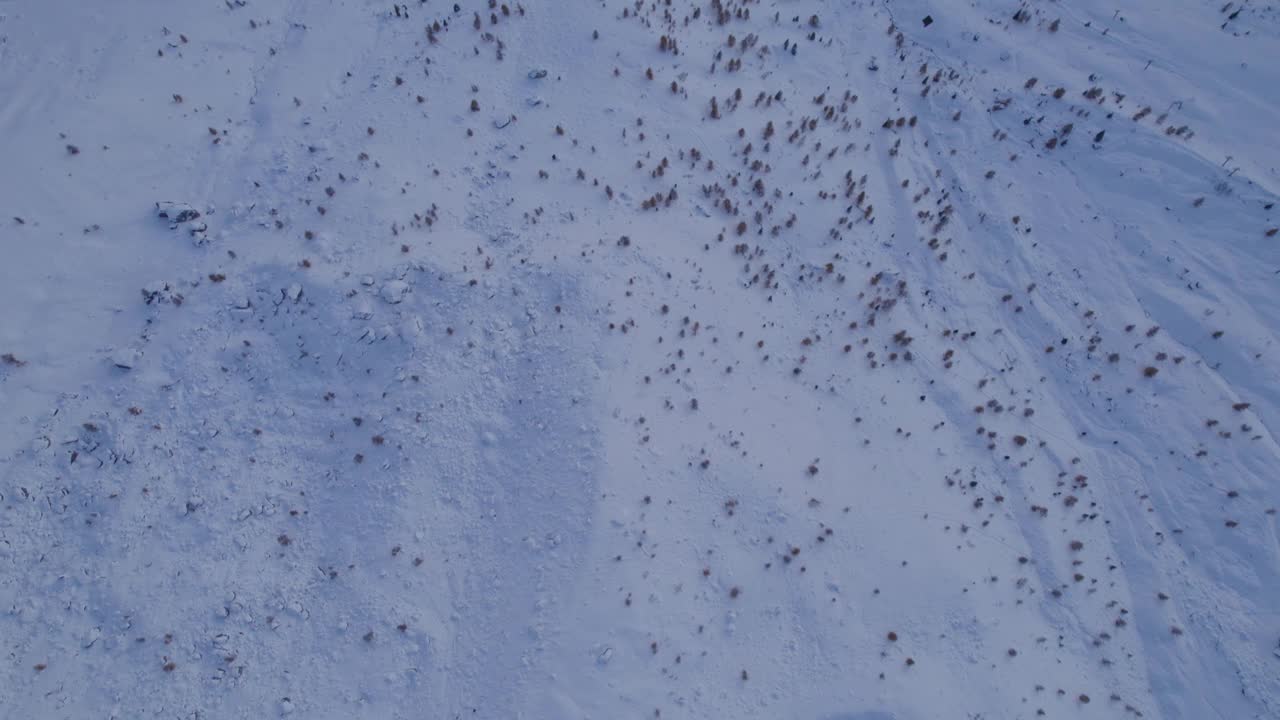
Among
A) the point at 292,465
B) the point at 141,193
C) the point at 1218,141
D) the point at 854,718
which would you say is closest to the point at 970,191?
the point at 1218,141

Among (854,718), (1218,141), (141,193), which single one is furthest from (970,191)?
(141,193)

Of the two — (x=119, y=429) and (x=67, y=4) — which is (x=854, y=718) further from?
(x=67, y=4)

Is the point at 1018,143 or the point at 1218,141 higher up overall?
the point at 1218,141

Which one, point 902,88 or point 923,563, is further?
point 902,88

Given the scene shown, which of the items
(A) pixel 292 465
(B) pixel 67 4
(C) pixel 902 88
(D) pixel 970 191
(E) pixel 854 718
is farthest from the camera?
(C) pixel 902 88

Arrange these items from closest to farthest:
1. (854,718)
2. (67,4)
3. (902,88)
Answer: (854,718) < (67,4) < (902,88)

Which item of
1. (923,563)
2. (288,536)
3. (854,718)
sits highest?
(923,563)

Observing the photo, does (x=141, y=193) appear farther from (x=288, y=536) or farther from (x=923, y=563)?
(x=923, y=563)
